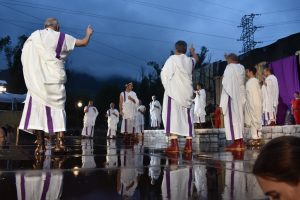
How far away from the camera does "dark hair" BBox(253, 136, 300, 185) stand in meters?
1.27

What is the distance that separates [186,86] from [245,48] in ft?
163

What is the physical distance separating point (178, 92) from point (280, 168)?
6.20 meters

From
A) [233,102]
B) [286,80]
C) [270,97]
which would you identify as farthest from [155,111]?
[233,102]

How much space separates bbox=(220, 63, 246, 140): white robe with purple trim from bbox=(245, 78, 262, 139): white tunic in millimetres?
1531

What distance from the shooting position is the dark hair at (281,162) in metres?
1.27

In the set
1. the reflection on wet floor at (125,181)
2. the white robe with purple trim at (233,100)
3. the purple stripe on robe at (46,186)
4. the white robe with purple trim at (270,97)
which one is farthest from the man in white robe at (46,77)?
the white robe with purple trim at (270,97)

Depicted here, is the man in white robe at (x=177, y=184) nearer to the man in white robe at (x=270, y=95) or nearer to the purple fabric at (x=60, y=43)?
the purple fabric at (x=60, y=43)

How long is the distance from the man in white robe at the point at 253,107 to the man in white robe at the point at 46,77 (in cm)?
478

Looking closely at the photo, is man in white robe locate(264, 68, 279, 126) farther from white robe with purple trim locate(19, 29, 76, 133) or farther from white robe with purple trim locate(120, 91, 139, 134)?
white robe with purple trim locate(19, 29, 76, 133)

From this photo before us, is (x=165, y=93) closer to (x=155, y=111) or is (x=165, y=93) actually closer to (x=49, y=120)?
(x=49, y=120)

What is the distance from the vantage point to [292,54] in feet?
56.1

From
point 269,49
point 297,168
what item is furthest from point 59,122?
point 269,49

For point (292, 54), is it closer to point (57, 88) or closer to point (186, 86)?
point (186, 86)

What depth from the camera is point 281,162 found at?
1273mm
